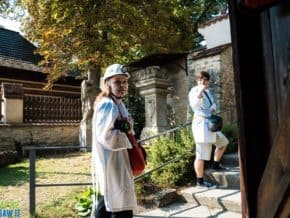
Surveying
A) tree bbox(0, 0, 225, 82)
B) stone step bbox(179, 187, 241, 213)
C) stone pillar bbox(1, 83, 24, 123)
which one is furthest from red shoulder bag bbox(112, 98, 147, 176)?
stone pillar bbox(1, 83, 24, 123)

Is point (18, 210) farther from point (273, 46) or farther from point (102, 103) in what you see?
point (273, 46)

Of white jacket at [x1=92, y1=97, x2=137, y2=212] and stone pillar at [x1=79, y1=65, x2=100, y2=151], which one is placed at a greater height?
stone pillar at [x1=79, y1=65, x2=100, y2=151]

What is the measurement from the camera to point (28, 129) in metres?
12.1

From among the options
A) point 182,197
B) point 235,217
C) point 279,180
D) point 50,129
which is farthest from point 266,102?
point 50,129

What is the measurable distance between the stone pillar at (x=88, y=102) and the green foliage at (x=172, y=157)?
5819 mm

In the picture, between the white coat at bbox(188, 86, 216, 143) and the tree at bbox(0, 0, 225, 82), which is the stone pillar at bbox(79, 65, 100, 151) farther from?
the white coat at bbox(188, 86, 216, 143)

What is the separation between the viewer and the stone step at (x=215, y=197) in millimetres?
4992

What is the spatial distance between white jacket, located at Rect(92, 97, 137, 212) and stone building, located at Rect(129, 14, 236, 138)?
19.1ft

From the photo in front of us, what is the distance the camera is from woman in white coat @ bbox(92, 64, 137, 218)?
3230mm

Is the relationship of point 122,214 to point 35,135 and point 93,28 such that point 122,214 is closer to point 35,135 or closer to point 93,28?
point 93,28

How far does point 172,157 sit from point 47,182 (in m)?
2.58

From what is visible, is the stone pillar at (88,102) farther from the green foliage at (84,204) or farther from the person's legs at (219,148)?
the green foliage at (84,204)

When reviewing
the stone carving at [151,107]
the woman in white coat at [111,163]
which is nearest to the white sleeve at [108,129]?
the woman in white coat at [111,163]

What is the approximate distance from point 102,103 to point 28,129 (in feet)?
30.9
